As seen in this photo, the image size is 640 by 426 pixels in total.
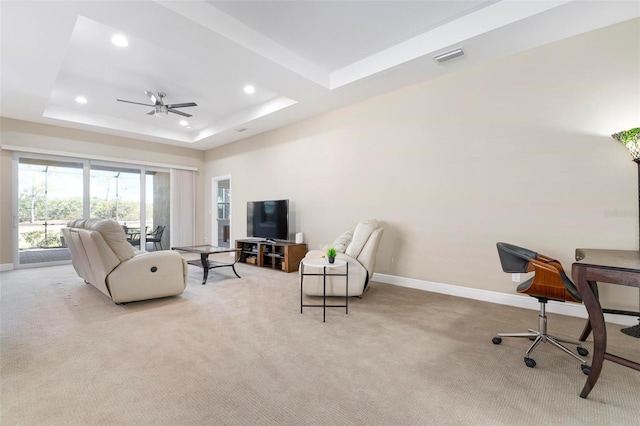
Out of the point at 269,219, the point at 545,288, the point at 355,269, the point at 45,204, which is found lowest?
the point at 355,269

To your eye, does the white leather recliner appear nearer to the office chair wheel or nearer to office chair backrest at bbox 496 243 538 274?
office chair backrest at bbox 496 243 538 274

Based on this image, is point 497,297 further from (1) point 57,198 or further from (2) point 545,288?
(1) point 57,198

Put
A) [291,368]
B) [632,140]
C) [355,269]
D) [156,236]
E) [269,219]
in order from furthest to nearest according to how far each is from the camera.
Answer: [156,236], [269,219], [355,269], [632,140], [291,368]

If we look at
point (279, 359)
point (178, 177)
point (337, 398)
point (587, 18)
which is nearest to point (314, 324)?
point (279, 359)

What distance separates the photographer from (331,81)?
14.2ft

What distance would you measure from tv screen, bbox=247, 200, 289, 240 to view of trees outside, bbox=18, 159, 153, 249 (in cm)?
336

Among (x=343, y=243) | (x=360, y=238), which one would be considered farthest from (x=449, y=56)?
(x=343, y=243)

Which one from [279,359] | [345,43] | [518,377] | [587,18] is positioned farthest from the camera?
[345,43]

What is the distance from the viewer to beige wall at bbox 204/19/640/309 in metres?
2.91

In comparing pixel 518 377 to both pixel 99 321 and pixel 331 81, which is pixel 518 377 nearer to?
pixel 99 321

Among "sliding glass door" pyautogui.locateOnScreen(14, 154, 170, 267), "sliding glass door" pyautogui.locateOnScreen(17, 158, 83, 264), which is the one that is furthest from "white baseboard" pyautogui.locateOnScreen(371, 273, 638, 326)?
"sliding glass door" pyautogui.locateOnScreen(17, 158, 83, 264)

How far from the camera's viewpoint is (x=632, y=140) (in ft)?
8.55

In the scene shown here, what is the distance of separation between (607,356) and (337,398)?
63.9 inches

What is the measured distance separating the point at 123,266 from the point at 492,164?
14.9 ft
